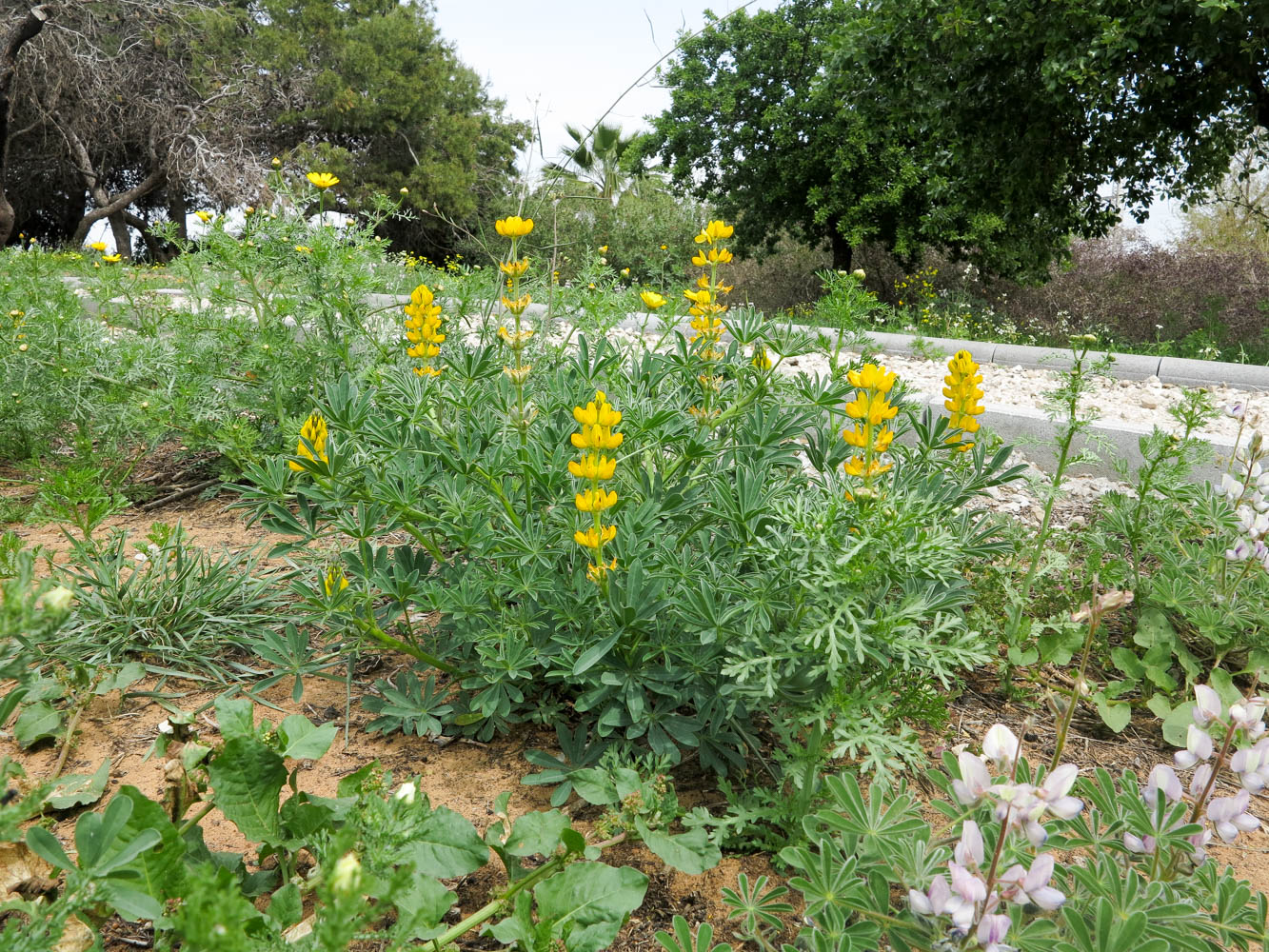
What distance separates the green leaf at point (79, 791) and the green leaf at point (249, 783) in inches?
16.1

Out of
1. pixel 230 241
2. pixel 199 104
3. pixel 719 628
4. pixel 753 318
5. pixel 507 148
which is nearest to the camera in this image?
pixel 719 628

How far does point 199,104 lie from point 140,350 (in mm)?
18102

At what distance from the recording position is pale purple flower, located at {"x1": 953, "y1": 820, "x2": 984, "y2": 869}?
2.73 ft

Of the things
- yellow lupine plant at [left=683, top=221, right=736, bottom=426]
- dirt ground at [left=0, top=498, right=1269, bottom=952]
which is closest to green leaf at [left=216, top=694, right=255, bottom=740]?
dirt ground at [left=0, top=498, right=1269, bottom=952]

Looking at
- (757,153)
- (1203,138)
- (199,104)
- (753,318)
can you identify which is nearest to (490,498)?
(753,318)

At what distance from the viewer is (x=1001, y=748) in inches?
34.5

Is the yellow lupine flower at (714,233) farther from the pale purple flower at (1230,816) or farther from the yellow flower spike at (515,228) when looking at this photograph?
the pale purple flower at (1230,816)

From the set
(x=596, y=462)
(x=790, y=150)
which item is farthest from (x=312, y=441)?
(x=790, y=150)

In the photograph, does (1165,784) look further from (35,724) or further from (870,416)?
(35,724)

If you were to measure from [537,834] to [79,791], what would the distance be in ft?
2.96

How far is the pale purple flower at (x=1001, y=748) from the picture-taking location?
87 centimetres

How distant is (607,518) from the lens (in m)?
1.51

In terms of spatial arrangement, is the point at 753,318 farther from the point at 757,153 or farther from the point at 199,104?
the point at 199,104

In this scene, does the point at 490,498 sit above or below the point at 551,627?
above
